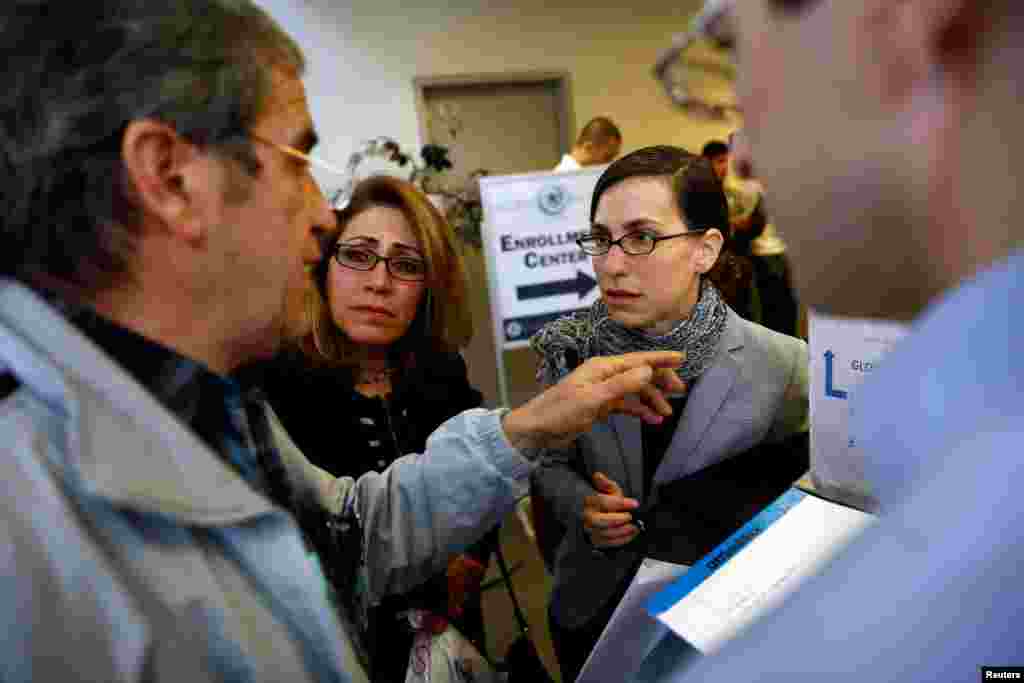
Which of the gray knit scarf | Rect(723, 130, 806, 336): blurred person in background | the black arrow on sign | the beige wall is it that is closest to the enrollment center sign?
the black arrow on sign

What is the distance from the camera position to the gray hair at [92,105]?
53cm

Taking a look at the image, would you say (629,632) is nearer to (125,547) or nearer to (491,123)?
(125,547)

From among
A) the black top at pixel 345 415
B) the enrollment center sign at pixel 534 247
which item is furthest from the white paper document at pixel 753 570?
the enrollment center sign at pixel 534 247

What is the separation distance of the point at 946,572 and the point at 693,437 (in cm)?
94

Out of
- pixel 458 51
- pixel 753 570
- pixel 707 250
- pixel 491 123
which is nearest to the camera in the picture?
pixel 753 570

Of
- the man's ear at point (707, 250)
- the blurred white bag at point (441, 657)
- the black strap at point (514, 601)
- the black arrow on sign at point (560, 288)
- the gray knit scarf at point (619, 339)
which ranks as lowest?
the black strap at point (514, 601)

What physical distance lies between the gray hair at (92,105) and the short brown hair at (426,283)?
2.98ft

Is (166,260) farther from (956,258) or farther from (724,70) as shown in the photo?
(956,258)

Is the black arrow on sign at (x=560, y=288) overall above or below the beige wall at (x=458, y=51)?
below

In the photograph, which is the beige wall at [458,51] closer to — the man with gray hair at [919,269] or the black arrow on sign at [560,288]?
the black arrow on sign at [560,288]

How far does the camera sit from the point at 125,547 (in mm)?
517

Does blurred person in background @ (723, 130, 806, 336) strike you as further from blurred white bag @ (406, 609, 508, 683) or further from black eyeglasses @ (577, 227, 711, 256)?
blurred white bag @ (406, 609, 508, 683)

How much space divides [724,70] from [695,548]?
0.70 m

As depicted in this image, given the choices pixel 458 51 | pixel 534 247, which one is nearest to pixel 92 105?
pixel 534 247
